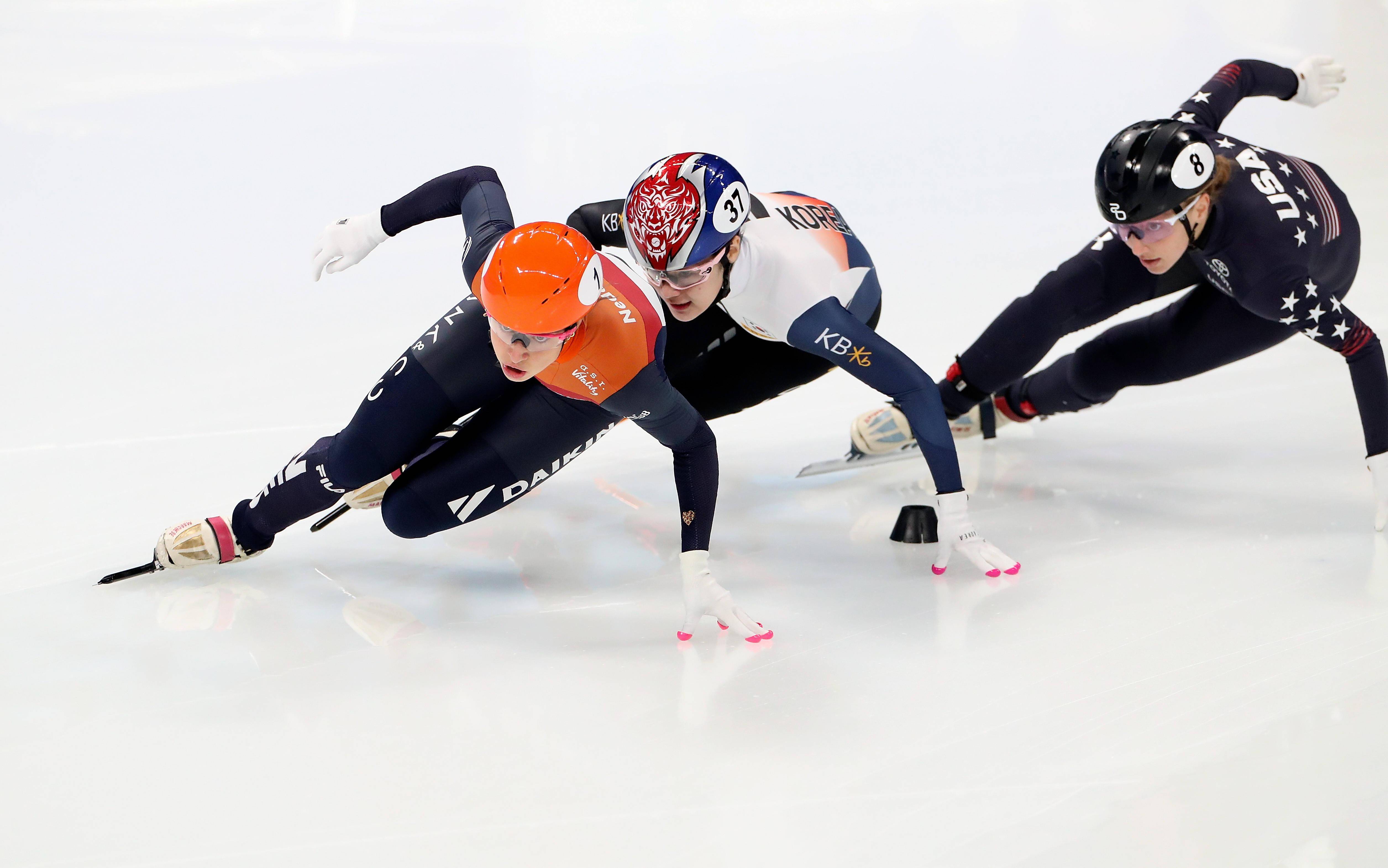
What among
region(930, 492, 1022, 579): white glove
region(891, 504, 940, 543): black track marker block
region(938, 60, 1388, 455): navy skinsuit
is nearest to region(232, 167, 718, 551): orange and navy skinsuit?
region(930, 492, 1022, 579): white glove

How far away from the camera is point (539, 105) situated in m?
8.46

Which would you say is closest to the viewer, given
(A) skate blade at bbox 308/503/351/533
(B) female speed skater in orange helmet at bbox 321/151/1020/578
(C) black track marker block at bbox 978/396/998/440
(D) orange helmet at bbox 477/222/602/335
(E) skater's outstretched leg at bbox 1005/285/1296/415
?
(D) orange helmet at bbox 477/222/602/335

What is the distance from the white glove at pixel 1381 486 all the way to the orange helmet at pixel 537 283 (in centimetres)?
252

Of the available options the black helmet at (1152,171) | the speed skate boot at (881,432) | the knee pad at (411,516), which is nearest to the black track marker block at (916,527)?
the speed skate boot at (881,432)

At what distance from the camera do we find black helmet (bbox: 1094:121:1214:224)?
346 cm

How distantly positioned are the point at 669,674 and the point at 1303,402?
11.7ft

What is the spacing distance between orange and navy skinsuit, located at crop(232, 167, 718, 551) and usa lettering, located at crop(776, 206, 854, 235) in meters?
0.63

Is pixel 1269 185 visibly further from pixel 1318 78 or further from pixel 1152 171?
pixel 1318 78

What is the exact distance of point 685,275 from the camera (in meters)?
3.40

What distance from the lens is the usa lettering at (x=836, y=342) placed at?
3473 millimetres

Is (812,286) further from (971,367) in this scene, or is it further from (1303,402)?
(1303,402)

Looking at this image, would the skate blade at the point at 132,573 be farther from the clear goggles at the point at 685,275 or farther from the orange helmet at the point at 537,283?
the clear goggles at the point at 685,275

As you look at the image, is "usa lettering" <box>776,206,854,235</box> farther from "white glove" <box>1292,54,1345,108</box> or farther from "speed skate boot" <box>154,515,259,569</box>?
"speed skate boot" <box>154,515,259,569</box>

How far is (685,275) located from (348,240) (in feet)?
3.61
